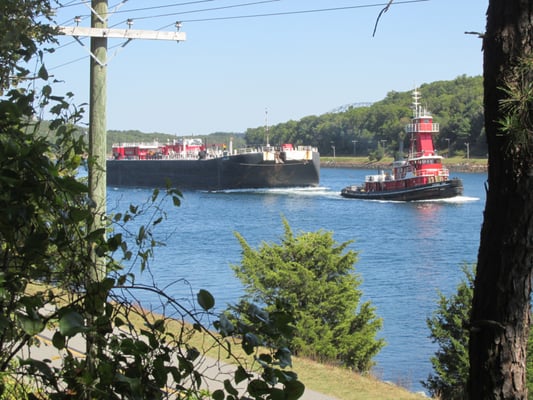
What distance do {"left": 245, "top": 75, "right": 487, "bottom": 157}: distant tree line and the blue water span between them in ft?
94.3

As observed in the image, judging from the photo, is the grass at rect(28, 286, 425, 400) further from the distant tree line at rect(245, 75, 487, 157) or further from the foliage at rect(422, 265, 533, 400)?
the distant tree line at rect(245, 75, 487, 157)

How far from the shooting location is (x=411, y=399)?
8.30 meters

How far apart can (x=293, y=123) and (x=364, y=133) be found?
21209mm

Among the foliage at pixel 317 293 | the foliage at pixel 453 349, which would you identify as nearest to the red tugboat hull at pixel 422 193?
the foliage at pixel 317 293

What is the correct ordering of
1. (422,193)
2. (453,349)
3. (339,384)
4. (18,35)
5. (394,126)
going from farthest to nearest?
(394,126)
(422,193)
(453,349)
(339,384)
(18,35)

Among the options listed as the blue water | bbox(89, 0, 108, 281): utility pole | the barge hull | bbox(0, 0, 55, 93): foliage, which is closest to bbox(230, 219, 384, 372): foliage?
the blue water

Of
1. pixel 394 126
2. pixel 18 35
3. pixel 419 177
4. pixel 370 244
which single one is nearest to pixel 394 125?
pixel 394 126

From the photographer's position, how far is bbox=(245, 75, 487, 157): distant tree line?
317ft

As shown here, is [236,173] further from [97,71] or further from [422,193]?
[97,71]

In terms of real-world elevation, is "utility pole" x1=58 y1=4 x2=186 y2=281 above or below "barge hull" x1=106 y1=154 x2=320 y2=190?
above

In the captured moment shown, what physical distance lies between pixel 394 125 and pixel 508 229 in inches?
4343

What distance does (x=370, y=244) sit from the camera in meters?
35.0

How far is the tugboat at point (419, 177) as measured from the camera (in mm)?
57875

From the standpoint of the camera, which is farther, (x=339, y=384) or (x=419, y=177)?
(x=419, y=177)
